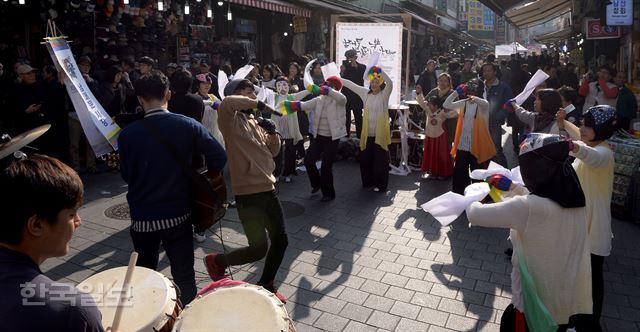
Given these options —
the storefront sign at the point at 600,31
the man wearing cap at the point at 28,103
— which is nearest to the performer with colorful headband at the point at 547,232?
the man wearing cap at the point at 28,103

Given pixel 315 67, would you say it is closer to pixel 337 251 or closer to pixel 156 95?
pixel 337 251

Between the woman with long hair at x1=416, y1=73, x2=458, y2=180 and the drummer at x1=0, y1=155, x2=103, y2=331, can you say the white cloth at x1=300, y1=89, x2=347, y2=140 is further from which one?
the drummer at x1=0, y1=155, x2=103, y2=331

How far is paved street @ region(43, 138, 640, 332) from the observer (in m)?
4.14

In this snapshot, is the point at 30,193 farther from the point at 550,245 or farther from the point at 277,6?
the point at 277,6

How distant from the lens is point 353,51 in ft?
32.9

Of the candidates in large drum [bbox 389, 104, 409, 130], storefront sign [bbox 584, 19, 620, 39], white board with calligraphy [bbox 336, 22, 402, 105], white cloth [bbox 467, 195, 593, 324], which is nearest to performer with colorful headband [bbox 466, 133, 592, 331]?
white cloth [bbox 467, 195, 593, 324]

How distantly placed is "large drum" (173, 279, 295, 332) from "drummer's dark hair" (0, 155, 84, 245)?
100cm

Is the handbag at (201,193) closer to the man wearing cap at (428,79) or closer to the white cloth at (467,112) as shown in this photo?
the white cloth at (467,112)

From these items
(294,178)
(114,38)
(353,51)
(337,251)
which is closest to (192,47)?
(114,38)

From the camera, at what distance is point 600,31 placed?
12938mm

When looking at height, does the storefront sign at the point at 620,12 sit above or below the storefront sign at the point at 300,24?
below

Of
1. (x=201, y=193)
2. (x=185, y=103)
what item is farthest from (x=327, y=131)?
(x=201, y=193)

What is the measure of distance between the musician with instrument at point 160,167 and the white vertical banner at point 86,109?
3383mm

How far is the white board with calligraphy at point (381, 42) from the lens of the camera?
9703mm
